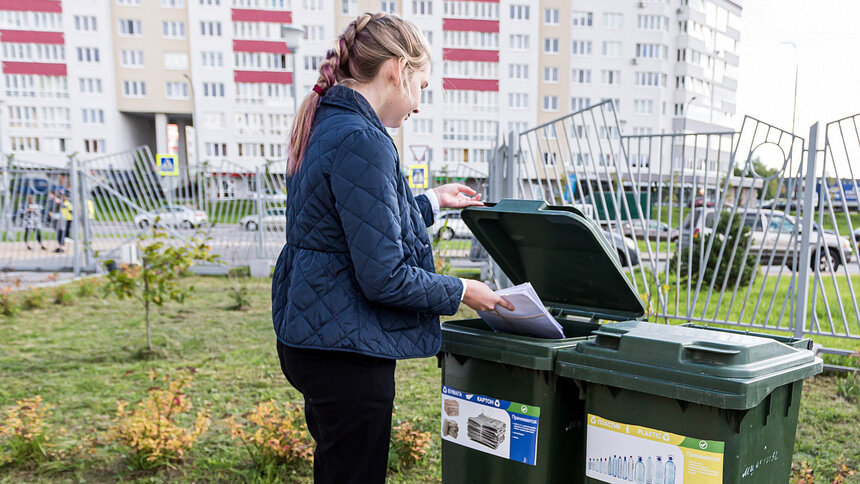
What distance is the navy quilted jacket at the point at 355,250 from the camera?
1.57 metres

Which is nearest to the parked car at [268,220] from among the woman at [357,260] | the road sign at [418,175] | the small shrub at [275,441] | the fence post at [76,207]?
the road sign at [418,175]

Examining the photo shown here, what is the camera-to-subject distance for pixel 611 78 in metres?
48.3

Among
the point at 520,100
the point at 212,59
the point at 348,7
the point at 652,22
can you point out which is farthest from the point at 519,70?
the point at 212,59

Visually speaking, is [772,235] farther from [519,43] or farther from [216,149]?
[216,149]

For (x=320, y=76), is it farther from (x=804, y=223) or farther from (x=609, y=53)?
(x=609, y=53)

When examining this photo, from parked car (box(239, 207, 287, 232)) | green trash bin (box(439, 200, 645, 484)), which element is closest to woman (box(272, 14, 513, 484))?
green trash bin (box(439, 200, 645, 484))

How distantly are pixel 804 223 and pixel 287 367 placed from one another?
4593 millimetres

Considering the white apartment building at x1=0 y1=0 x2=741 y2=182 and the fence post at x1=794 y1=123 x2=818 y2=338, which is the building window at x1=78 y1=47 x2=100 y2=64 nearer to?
the white apartment building at x1=0 y1=0 x2=741 y2=182

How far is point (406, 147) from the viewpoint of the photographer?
4472cm

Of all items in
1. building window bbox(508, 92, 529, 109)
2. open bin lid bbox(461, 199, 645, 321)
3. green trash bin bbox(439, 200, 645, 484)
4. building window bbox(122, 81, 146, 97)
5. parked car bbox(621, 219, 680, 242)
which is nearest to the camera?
green trash bin bbox(439, 200, 645, 484)

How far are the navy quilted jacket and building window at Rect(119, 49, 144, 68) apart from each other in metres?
50.8

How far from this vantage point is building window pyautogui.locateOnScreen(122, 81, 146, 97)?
1785 inches

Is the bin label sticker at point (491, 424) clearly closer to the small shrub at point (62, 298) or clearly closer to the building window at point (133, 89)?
the small shrub at point (62, 298)

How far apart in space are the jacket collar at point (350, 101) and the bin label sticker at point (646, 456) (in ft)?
3.86
